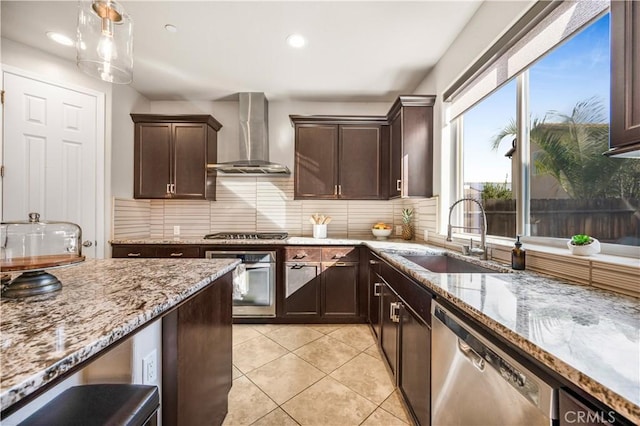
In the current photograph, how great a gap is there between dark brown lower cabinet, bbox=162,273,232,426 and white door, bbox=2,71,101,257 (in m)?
2.15

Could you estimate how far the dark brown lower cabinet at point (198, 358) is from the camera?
3.35ft

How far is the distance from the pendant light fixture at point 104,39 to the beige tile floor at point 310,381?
6.93 ft

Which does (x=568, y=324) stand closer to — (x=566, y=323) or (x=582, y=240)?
(x=566, y=323)

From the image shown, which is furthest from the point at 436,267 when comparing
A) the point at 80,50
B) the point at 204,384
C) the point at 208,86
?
the point at 208,86

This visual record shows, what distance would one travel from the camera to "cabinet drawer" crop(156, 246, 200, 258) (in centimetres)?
277

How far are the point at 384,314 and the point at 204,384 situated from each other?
1347mm

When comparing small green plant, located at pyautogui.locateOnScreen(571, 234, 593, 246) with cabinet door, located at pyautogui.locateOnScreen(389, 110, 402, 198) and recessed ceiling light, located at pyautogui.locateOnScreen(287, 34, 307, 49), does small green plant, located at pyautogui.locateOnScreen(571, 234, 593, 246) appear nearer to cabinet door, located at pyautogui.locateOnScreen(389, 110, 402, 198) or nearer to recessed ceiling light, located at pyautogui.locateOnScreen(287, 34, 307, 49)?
cabinet door, located at pyautogui.locateOnScreen(389, 110, 402, 198)

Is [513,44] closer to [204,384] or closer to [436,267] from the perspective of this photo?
[436,267]

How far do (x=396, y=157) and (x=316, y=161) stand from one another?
929 millimetres

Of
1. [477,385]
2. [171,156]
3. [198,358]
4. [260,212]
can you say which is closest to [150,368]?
[198,358]

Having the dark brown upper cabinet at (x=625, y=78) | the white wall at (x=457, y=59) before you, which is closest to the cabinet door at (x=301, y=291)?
the white wall at (x=457, y=59)

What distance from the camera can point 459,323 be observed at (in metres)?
0.99

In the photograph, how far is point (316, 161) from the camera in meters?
3.12

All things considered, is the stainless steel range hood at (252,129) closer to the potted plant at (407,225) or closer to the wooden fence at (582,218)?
the potted plant at (407,225)
